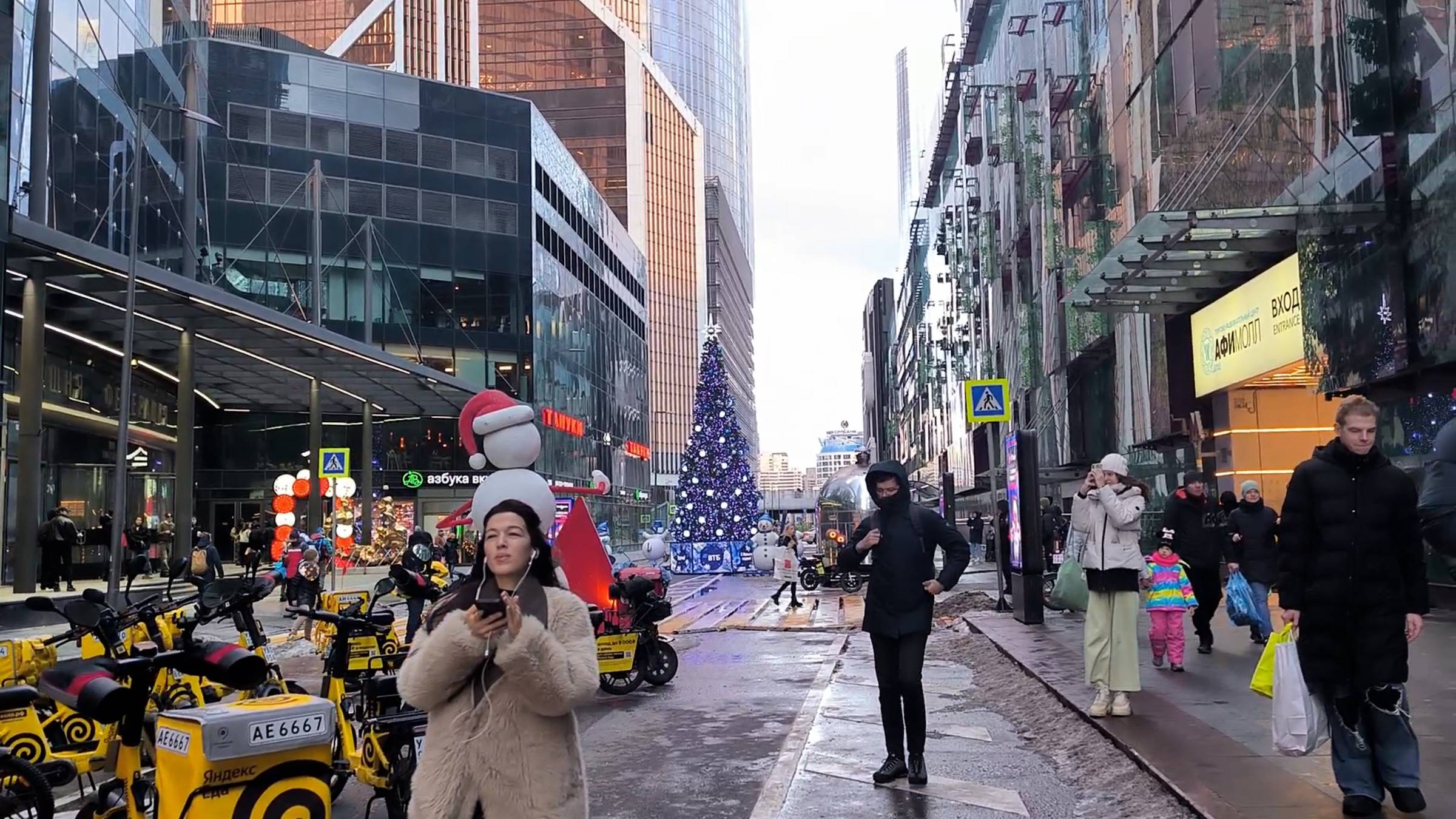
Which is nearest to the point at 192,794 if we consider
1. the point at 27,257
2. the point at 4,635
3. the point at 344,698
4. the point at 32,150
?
the point at 344,698

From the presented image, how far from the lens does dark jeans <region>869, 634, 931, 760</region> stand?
7.21 meters

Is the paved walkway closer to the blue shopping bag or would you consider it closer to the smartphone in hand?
the blue shopping bag

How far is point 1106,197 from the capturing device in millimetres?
29609

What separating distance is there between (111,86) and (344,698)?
105 ft

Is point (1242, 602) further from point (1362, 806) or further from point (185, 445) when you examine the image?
point (185, 445)

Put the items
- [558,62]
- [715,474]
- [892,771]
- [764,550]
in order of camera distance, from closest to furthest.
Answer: [892,771] < [764,550] < [715,474] < [558,62]

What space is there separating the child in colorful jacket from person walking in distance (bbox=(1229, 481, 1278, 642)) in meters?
1.38

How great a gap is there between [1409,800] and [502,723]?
426 cm

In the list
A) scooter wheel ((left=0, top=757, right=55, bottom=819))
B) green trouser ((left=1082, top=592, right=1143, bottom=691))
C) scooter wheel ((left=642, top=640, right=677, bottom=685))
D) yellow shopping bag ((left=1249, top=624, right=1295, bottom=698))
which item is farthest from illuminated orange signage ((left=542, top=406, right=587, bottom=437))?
yellow shopping bag ((left=1249, top=624, right=1295, bottom=698))

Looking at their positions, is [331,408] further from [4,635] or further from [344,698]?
[344,698]

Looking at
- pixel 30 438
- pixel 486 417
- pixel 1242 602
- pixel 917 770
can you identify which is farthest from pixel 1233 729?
pixel 30 438

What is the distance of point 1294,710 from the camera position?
19.1ft

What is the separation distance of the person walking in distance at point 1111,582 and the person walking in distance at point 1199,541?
2.96 meters

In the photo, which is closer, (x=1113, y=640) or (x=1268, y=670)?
(x=1268, y=670)
